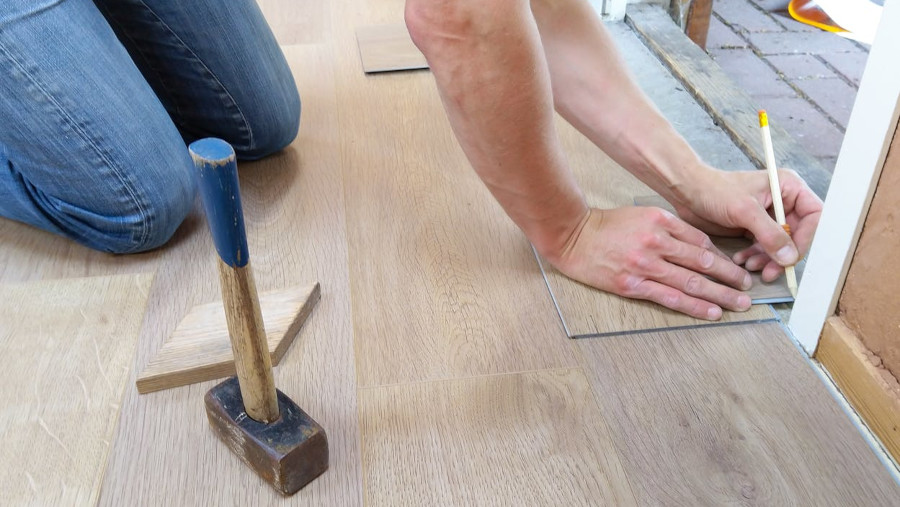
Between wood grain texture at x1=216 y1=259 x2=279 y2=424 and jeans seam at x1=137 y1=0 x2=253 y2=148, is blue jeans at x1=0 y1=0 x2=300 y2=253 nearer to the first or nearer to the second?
jeans seam at x1=137 y1=0 x2=253 y2=148

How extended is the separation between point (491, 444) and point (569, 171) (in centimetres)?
42

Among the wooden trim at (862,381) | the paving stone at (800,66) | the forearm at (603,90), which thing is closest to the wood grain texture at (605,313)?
the wooden trim at (862,381)

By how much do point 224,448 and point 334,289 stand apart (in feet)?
1.11

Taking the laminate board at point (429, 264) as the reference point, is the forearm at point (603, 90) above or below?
above

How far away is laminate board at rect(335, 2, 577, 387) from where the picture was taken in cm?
114

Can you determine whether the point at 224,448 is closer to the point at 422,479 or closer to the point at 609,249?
the point at 422,479

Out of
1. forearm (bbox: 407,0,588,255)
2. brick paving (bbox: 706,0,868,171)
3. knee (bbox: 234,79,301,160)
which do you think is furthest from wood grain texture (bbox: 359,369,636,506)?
brick paving (bbox: 706,0,868,171)

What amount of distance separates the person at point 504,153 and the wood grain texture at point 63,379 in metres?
0.13

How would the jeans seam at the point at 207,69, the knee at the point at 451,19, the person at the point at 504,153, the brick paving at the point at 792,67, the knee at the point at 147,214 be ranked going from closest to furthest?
the knee at the point at 451,19
the person at the point at 504,153
the knee at the point at 147,214
the jeans seam at the point at 207,69
the brick paving at the point at 792,67

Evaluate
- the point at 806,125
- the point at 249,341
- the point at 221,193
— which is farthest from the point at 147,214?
the point at 806,125

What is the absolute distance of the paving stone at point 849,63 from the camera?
230 centimetres

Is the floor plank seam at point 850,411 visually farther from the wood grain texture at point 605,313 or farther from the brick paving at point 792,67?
the brick paving at point 792,67

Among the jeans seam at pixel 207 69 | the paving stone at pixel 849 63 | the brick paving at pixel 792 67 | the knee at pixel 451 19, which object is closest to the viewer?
the knee at pixel 451 19

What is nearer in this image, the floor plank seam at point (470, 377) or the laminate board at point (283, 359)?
the laminate board at point (283, 359)
